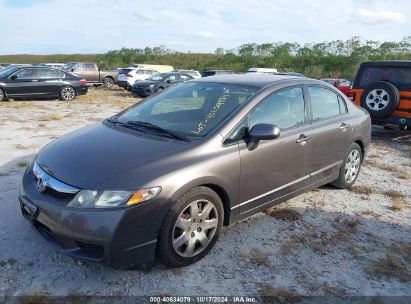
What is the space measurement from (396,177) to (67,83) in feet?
44.1

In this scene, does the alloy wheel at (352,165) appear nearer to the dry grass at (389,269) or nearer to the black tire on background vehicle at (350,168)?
the black tire on background vehicle at (350,168)

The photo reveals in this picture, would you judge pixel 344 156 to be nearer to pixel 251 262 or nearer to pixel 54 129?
pixel 251 262

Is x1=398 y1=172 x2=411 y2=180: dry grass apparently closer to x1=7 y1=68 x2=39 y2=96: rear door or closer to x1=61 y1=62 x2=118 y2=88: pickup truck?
x1=7 y1=68 x2=39 y2=96: rear door

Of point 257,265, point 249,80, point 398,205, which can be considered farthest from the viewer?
point 398,205

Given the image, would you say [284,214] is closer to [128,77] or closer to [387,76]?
[387,76]

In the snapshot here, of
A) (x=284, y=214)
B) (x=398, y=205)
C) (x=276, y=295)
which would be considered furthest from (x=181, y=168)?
(x=398, y=205)

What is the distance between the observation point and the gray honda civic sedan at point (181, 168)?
282 centimetres

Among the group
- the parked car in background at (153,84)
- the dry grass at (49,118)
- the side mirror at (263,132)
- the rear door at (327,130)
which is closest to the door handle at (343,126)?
the rear door at (327,130)

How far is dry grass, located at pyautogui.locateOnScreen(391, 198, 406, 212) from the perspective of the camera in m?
4.71

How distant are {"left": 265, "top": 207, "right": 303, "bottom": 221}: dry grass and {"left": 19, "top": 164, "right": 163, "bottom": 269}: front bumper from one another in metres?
1.81

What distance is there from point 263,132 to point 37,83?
13.5 meters

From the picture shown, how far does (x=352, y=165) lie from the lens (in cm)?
529

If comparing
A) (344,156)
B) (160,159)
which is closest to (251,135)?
(160,159)

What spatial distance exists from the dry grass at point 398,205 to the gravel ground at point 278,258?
1cm
